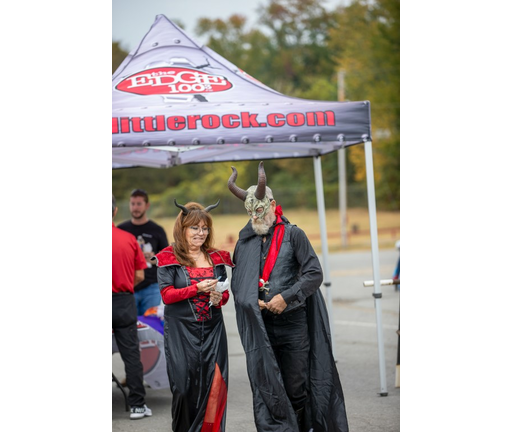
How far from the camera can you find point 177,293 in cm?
471

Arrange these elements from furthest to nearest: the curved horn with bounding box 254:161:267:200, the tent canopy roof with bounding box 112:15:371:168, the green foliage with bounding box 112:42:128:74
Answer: the green foliage with bounding box 112:42:128:74 → the tent canopy roof with bounding box 112:15:371:168 → the curved horn with bounding box 254:161:267:200

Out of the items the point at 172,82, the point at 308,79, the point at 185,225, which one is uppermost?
the point at 308,79

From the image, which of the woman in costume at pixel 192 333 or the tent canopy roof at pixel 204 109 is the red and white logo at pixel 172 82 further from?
the woman in costume at pixel 192 333

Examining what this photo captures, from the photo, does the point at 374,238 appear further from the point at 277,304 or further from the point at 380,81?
the point at 380,81

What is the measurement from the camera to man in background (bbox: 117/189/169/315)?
23.4ft

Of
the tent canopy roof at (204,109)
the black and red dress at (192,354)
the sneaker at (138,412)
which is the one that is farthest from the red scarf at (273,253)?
the sneaker at (138,412)

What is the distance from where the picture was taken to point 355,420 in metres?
5.68

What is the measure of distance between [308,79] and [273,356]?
1653 inches

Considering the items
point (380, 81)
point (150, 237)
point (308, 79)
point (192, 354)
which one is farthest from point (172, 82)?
point (308, 79)

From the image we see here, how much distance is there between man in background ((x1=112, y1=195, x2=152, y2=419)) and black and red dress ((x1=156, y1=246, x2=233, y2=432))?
1159 millimetres

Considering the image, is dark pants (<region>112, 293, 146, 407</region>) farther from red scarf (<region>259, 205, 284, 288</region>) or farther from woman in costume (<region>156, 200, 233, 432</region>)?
red scarf (<region>259, 205, 284, 288</region>)

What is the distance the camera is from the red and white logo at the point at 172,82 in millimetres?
6109

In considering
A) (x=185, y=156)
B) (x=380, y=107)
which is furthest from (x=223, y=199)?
(x=185, y=156)

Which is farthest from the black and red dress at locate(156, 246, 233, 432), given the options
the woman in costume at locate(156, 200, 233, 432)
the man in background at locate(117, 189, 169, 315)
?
the man in background at locate(117, 189, 169, 315)
